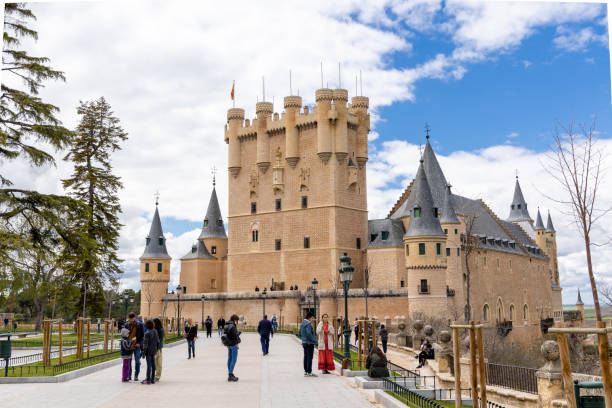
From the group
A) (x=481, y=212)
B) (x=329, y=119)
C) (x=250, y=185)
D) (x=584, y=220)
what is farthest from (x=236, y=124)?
(x=584, y=220)

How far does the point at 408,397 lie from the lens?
993cm

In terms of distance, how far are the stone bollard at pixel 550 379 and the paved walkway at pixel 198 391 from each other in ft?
11.5

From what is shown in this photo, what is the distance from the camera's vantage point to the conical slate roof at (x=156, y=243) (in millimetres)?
59562

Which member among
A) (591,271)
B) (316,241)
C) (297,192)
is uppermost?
(297,192)

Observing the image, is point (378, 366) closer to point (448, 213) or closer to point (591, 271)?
point (591, 271)

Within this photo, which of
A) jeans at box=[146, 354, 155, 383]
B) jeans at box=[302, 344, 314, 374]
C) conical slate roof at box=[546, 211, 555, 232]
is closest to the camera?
jeans at box=[146, 354, 155, 383]

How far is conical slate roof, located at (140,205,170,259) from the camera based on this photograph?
59.6m

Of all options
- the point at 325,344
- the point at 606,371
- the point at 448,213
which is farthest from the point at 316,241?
the point at 606,371

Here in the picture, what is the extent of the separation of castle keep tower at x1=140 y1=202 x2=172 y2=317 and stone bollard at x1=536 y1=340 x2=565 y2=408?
1921 inches

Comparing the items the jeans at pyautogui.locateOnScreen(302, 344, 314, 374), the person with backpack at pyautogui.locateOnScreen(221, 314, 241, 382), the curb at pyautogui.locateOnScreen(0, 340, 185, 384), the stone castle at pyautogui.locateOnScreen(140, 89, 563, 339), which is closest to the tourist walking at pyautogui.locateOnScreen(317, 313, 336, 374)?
the jeans at pyautogui.locateOnScreen(302, 344, 314, 374)

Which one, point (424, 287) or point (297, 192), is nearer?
point (424, 287)

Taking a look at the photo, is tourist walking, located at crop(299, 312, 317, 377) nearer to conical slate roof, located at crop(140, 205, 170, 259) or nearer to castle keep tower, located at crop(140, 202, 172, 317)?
castle keep tower, located at crop(140, 202, 172, 317)

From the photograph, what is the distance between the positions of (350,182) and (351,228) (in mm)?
3941

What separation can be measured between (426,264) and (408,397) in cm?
3315
